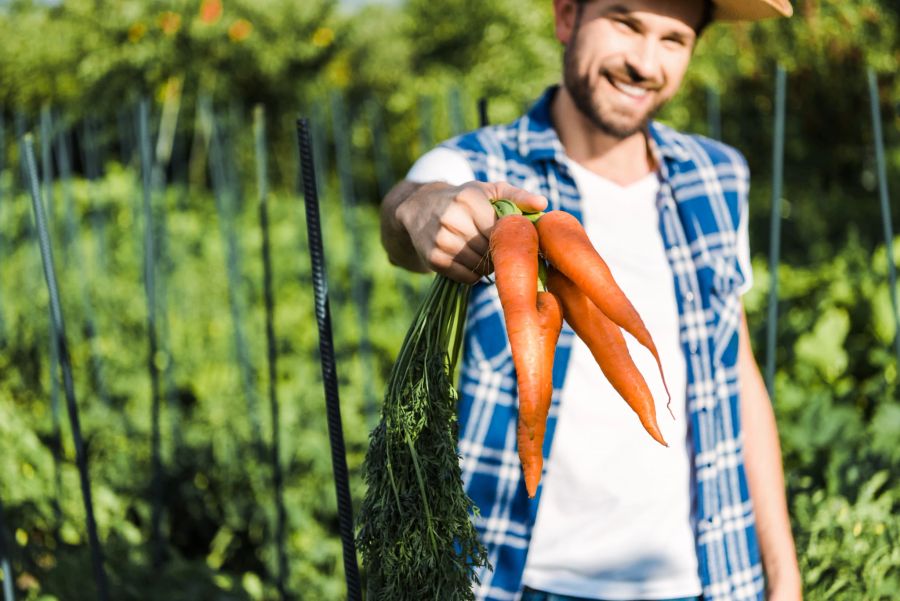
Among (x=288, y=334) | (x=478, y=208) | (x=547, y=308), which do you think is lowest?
(x=288, y=334)

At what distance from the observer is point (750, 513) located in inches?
58.2

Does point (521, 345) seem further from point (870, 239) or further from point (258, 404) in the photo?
point (870, 239)

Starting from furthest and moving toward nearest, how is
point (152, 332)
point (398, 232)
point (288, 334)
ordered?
point (288, 334) < point (152, 332) < point (398, 232)

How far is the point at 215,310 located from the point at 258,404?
45.7 inches

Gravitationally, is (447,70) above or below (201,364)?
above

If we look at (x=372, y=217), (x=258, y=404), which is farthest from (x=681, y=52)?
(x=372, y=217)

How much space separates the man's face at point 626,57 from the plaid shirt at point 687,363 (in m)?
0.09

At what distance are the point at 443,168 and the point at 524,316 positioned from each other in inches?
16.2

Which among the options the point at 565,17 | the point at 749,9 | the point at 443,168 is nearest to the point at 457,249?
the point at 443,168

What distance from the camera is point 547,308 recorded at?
1.02 meters

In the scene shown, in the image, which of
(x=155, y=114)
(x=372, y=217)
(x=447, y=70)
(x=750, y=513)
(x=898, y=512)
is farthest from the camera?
(x=447, y=70)

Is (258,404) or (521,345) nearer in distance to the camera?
(521,345)

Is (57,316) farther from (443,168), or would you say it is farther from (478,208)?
(478,208)

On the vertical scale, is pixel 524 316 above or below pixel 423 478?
above
